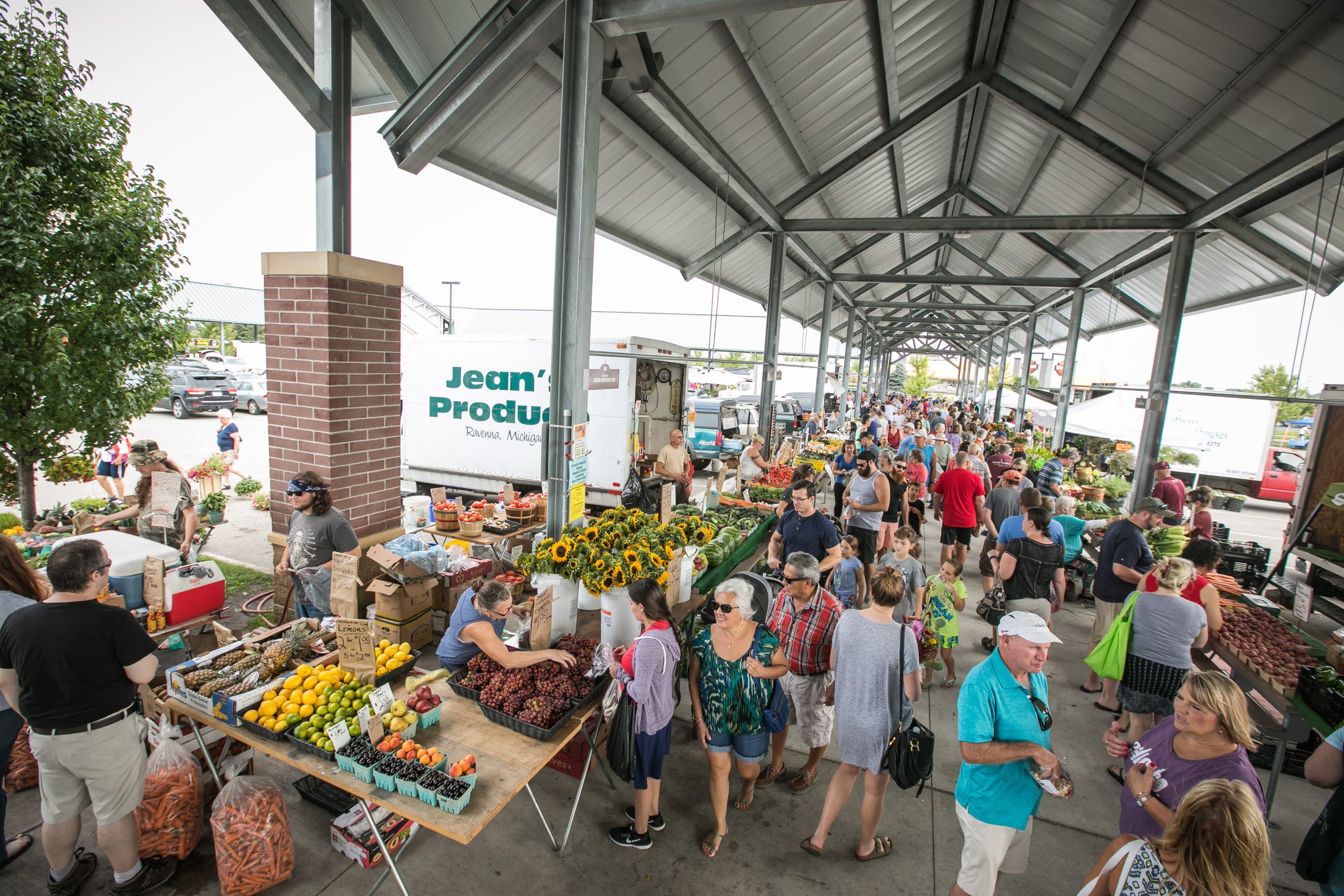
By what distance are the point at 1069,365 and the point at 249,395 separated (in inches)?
1133

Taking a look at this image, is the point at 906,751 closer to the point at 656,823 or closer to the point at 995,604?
the point at 656,823

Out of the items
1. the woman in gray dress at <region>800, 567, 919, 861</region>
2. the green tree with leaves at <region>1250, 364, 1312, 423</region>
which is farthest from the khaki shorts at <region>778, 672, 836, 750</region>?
the green tree with leaves at <region>1250, 364, 1312, 423</region>

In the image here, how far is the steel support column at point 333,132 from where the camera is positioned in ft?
16.0

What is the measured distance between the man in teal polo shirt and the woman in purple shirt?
45 centimetres

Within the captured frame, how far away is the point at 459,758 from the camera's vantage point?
290 cm

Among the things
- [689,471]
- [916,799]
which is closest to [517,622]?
[916,799]

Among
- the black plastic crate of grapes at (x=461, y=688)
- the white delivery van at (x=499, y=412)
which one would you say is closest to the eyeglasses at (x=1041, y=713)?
the black plastic crate of grapes at (x=461, y=688)

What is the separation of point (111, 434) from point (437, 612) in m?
4.00

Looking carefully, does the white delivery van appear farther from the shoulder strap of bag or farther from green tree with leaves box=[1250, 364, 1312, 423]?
green tree with leaves box=[1250, 364, 1312, 423]

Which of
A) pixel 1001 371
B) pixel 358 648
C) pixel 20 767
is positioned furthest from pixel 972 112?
pixel 1001 371

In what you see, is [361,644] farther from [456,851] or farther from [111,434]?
[111,434]

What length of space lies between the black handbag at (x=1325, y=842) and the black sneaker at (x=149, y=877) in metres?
5.32

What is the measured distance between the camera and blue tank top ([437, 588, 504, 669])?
11.6ft

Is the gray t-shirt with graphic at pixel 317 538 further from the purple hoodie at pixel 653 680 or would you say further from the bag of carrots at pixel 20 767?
the purple hoodie at pixel 653 680
